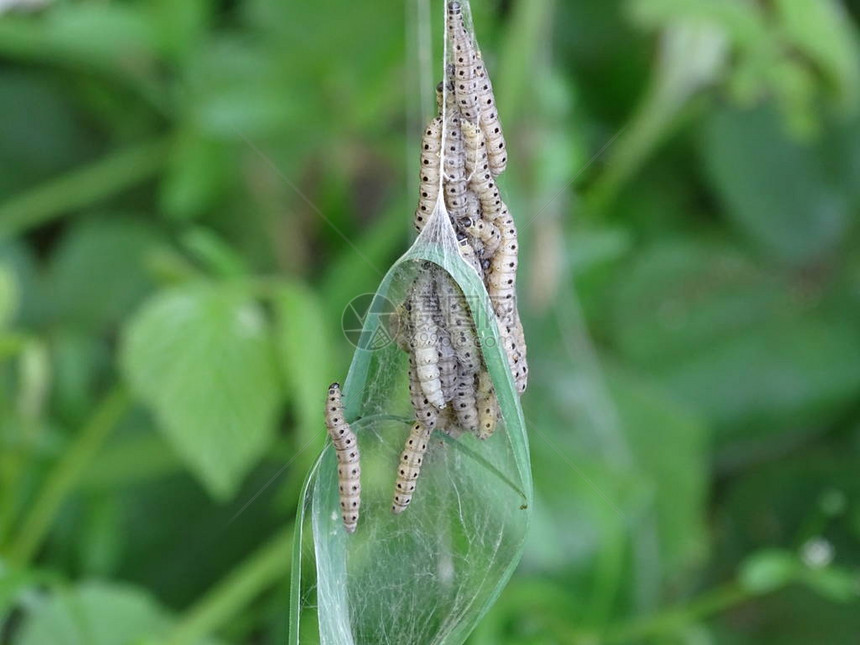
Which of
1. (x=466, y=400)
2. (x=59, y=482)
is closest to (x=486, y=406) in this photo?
(x=466, y=400)

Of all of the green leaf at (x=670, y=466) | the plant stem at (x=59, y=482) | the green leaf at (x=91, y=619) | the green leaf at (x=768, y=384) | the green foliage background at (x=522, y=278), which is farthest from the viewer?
the green leaf at (x=768, y=384)

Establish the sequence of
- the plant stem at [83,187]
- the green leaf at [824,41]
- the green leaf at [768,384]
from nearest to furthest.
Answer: the green leaf at [824,41]
the plant stem at [83,187]
the green leaf at [768,384]

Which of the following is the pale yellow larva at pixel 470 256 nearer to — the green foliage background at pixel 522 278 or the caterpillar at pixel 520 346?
the caterpillar at pixel 520 346

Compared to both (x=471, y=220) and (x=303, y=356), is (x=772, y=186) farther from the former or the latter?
(x=471, y=220)

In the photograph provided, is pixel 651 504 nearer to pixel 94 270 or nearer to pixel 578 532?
pixel 578 532

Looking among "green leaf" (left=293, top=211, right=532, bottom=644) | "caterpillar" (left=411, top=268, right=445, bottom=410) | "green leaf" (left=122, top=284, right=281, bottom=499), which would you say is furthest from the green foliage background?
"caterpillar" (left=411, top=268, right=445, bottom=410)

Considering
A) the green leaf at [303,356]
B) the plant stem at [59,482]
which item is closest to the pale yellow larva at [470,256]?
the green leaf at [303,356]
